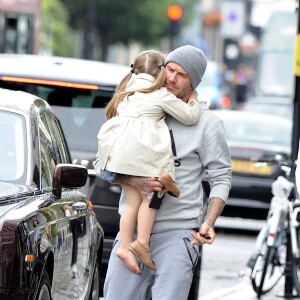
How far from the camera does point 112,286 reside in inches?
268

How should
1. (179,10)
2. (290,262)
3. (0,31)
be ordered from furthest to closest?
(179,10) → (0,31) → (290,262)

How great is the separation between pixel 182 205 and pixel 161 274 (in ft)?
1.14

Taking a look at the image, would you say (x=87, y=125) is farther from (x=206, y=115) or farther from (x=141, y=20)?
(x=141, y=20)

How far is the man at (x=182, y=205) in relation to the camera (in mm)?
6738

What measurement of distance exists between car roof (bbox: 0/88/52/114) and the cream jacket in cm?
132

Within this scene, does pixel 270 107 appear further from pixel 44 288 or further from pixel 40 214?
pixel 44 288

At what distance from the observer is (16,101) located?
818 cm

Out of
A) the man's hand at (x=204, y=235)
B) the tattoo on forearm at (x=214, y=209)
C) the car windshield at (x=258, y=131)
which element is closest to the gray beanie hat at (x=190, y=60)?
the tattoo on forearm at (x=214, y=209)

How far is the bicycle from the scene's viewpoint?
40.2 feet

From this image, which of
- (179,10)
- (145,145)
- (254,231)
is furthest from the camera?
(179,10)

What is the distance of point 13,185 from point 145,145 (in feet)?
3.49

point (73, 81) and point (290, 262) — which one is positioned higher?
point (73, 81)

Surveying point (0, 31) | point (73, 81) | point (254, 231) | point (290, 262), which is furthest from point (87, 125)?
point (0, 31)

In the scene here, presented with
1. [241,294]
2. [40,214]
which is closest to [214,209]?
[40,214]
